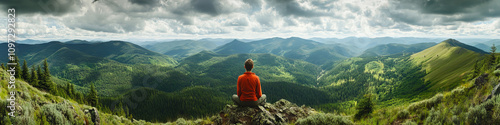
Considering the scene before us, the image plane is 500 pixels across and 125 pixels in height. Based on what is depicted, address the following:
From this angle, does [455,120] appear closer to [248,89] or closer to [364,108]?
[364,108]

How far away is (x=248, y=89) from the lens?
1263 cm

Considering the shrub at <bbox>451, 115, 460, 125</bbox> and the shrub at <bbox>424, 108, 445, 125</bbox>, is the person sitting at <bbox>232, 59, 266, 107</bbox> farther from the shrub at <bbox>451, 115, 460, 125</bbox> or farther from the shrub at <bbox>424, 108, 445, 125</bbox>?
the shrub at <bbox>451, 115, 460, 125</bbox>

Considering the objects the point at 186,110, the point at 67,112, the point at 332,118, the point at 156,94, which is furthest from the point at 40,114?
the point at 156,94

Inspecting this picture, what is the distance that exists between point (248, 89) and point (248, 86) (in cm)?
28

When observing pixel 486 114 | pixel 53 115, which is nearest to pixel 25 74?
pixel 53 115

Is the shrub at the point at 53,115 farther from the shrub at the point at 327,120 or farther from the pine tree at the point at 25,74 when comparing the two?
the pine tree at the point at 25,74

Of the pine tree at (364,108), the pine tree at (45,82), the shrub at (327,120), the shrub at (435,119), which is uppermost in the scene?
the shrub at (435,119)

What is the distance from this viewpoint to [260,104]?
47.2 ft

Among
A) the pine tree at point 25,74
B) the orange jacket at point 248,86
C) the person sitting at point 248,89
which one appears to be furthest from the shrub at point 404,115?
the pine tree at point 25,74

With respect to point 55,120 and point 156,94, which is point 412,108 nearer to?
point 55,120

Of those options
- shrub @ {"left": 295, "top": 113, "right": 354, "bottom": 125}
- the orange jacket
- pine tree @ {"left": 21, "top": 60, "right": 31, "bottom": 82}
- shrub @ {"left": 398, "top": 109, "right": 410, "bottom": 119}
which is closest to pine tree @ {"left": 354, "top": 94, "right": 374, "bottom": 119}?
shrub @ {"left": 398, "top": 109, "right": 410, "bottom": 119}

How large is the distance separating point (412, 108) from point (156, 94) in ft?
642

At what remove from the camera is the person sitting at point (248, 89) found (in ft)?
40.5

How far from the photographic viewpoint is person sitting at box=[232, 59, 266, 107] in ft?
40.5
